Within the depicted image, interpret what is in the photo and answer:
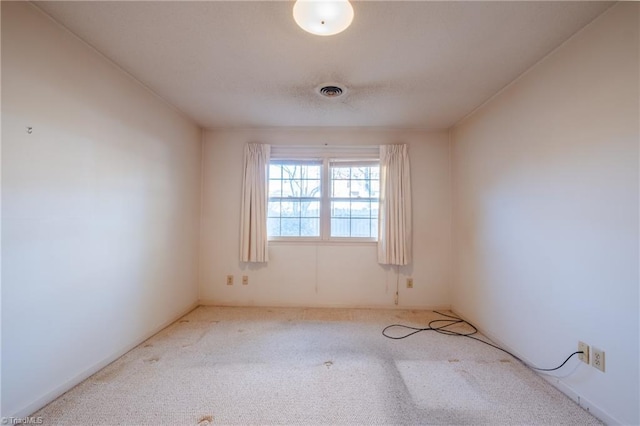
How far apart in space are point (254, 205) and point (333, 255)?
1.23 meters

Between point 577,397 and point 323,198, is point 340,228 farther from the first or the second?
point 577,397

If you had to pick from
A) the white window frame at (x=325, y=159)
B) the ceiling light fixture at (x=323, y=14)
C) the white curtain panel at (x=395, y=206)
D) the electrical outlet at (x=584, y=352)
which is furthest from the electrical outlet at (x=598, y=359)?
the ceiling light fixture at (x=323, y=14)

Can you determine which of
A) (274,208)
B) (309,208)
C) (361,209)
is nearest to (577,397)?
(361,209)

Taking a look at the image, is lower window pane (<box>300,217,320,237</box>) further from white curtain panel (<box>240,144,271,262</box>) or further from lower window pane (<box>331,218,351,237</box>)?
white curtain panel (<box>240,144,271,262</box>)

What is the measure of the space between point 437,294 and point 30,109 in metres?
4.11

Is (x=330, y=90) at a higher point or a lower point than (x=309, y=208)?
higher

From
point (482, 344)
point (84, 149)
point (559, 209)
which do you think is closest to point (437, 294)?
point (482, 344)

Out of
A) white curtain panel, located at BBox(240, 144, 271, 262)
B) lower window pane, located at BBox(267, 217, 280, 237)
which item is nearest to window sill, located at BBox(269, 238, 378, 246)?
lower window pane, located at BBox(267, 217, 280, 237)

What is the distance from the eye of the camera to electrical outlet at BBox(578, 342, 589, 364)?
1644 mm

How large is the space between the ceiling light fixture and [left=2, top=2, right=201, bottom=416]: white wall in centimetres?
157

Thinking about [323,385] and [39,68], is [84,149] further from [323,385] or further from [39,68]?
[323,385]

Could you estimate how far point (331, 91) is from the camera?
2447 millimetres

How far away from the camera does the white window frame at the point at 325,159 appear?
3.58m

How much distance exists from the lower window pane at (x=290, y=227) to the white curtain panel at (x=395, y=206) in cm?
110
